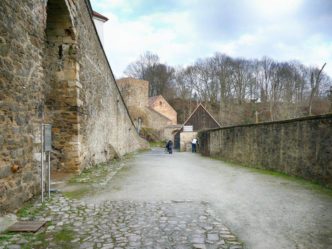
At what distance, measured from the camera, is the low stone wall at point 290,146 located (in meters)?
7.66

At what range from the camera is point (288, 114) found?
41.6m

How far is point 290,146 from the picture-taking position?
9.50m

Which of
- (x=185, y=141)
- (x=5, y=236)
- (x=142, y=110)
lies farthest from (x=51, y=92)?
(x=142, y=110)

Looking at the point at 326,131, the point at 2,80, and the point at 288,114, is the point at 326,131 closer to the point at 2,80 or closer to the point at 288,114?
the point at 2,80

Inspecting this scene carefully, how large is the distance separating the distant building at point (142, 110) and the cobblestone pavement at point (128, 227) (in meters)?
42.3

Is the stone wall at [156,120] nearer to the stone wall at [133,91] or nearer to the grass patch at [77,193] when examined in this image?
the stone wall at [133,91]

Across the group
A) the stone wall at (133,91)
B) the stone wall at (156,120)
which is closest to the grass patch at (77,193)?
the stone wall at (133,91)

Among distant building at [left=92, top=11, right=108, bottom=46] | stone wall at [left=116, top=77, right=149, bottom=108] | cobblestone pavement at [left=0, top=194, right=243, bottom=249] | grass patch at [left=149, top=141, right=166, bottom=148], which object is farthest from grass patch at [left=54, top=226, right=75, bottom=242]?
stone wall at [left=116, top=77, right=149, bottom=108]

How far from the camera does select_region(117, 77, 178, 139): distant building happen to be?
159 ft

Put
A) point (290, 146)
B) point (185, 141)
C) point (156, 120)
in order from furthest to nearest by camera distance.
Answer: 1. point (156, 120)
2. point (185, 141)
3. point (290, 146)

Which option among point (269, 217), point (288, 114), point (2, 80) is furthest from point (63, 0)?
point (288, 114)

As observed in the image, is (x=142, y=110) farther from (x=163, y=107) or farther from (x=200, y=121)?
(x=200, y=121)

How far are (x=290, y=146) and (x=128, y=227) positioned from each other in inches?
275

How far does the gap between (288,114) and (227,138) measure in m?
28.2
